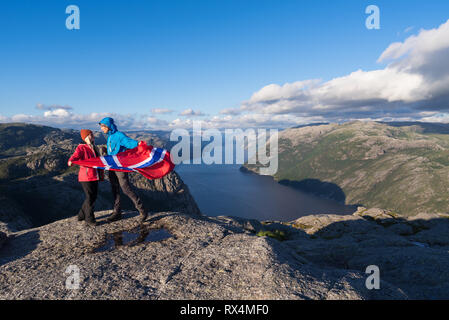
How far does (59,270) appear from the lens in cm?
884

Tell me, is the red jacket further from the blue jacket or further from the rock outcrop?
the rock outcrop

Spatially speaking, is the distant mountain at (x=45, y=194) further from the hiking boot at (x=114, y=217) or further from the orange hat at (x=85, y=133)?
the orange hat at (x=85, y=133)

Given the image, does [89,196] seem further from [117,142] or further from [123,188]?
[117,142]

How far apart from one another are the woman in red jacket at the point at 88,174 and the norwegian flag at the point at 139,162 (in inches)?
12.9

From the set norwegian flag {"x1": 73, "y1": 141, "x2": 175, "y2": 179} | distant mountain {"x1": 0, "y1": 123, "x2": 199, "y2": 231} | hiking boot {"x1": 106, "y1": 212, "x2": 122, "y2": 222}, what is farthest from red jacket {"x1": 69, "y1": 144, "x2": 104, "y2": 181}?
distant mountain {"x1": 0, "y1": 123, "x2": 199, "y2": 231}

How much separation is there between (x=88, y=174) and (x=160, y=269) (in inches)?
269

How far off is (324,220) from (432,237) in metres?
29.7

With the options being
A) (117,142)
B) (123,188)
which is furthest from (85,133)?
(123,188)

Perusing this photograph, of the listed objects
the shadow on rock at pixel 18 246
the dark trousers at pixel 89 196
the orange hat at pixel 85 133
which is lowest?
the shadow on rock at pixel 18 246

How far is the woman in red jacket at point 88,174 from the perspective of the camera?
1216cm

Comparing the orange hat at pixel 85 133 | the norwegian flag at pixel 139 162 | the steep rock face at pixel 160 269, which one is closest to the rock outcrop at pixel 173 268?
the steep rock face at pixel 160 269

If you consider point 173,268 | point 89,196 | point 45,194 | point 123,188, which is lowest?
point 45,194

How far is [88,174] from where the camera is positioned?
40.0ft
